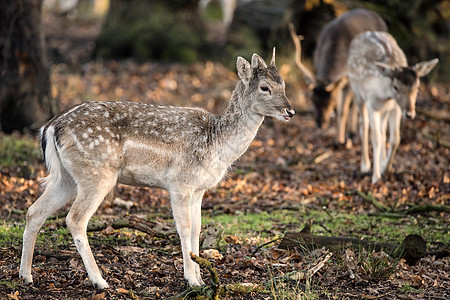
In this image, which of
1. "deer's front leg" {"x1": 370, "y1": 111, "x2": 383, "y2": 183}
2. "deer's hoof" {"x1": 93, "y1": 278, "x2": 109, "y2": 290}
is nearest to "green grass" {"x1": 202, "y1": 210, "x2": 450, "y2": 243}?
"deer's front leg" {"x1": 370, "y1": 111, "x2": 383, "y2": 183}

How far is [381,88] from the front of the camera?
11.4 m

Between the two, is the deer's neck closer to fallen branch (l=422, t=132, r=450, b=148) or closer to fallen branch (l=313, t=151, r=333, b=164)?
fallen branch (l=313, t=151, r=333, b=164)

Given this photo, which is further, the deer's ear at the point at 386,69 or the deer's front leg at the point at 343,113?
the deer's front leg at the point at 343,113

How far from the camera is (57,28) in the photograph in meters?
A: 24.1

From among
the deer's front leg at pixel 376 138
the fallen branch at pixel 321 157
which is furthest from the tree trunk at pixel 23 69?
the deer's front leg at pixel 376 138

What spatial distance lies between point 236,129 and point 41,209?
2.16 m

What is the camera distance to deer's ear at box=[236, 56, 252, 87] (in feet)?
22.0

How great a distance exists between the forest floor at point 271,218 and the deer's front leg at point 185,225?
0.20 metres

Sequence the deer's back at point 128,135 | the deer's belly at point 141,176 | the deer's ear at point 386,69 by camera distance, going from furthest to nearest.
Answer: the deer's ear at point 386,69 → the deer's belly at point 141,176 → the deer's back at point 128,135

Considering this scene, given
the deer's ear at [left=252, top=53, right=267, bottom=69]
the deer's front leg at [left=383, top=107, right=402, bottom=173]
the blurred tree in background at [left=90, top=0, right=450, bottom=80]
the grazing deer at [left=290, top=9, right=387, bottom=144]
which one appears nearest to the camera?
the deer's ear at [left=252, top=53, right=267, bottom=69]

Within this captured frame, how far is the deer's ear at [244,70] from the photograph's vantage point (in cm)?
672

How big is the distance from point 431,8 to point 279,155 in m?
A: 8.28

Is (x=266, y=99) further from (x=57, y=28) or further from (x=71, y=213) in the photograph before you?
(x=57, y=28)

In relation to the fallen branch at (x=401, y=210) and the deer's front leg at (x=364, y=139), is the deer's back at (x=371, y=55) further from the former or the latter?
the fallen branch at (x=401, y=210)
